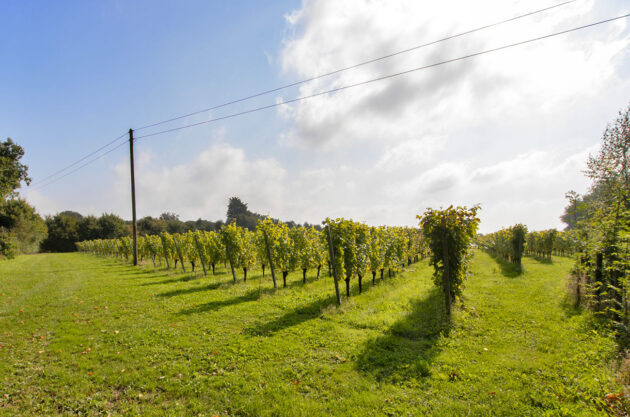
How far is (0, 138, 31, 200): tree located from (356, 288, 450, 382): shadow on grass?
42.9 m

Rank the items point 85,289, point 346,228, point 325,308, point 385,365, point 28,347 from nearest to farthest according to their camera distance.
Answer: point 385,365
point 28,347
point 325,308
point 346,228
point 85,289

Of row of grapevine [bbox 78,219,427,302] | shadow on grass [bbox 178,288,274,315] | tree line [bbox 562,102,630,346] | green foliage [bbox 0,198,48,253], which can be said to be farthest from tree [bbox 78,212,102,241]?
tree line [bbox 562,102,630,346]

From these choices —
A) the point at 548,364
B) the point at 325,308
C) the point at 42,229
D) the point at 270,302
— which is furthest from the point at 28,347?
the point at 42,229

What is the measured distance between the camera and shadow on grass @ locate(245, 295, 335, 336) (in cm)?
763

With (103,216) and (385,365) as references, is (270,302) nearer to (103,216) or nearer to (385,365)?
(385,365)

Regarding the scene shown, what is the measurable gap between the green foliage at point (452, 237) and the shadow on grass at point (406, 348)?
3.48 feet

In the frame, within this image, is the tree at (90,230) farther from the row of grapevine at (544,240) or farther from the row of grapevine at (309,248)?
the row of grapevine at (544,240)

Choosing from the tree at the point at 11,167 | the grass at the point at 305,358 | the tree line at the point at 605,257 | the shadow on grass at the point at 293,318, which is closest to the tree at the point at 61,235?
the tree at the point at 11,167

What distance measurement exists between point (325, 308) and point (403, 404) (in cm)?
535

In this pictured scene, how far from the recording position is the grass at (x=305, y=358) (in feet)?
14.3

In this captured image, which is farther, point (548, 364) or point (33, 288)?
point (33, 288)

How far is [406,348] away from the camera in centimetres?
641

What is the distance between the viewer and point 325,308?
954cm

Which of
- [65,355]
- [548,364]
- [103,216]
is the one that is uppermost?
[103,216]
